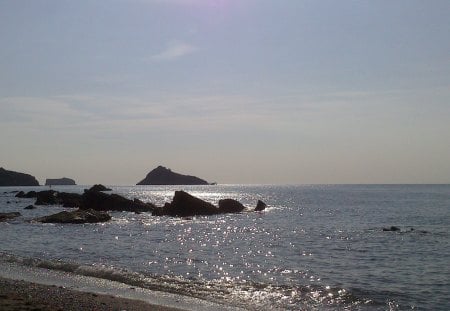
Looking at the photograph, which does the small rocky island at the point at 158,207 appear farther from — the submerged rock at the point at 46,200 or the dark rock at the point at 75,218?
the submerged rock at the point at 46,200

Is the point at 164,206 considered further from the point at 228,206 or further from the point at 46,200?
the point at 46,200

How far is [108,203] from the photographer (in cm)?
8688

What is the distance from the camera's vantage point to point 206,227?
60000 millimetres

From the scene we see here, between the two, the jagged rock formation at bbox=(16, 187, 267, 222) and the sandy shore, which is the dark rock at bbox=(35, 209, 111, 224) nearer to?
the jagged rock formation at bbox=(16, 187, 267, 222)

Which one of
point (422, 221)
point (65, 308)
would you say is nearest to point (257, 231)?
point (422, 221)

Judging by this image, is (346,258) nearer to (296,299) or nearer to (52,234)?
(296,299)

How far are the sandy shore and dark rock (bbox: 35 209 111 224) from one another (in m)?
38.0

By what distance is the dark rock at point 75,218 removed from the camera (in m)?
58.9

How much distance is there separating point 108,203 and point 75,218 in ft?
89.1

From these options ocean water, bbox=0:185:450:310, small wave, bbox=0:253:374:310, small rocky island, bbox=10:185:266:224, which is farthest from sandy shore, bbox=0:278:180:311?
small rocky island, bbox=10:185:266:224

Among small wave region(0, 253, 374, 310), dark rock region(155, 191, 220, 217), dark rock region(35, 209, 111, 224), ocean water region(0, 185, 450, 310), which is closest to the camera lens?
small wave region(0, 253, 374, 310)

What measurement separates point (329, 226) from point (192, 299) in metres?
43.3

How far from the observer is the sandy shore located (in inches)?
681

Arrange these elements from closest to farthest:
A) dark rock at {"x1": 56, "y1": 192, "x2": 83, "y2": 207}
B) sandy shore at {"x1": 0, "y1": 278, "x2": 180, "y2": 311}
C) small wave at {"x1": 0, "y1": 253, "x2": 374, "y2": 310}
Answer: sandy shore at {"x1": 0, "y1": 278, "x2": 180, "y2": 311}, small wave at {"x1": 0, "y1": 253, "x2": 374, "y2": 310}, dark rock at {"x1": 56, "y1": 192, "x2": 83, "y2": 207}
